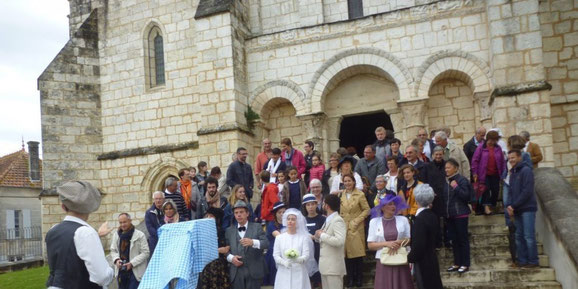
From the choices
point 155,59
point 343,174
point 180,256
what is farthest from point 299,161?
point 155,59

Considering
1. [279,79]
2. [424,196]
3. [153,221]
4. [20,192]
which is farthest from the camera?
[20,192]

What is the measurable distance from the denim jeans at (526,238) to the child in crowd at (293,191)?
3.36 m

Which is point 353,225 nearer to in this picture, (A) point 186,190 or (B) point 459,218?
(B) point 459,218

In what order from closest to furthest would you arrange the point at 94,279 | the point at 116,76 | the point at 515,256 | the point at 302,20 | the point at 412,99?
the point at 94,279 < the point at 515,256 < the point at 412,99 < the point at 302,20 < the point at 116,76

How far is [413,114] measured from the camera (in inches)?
472

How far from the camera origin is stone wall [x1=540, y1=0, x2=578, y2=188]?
1133 centimetres

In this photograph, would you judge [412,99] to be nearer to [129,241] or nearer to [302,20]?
[302,20]

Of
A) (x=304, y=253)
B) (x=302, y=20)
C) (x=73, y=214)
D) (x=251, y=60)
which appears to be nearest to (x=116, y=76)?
(x=251, y=60)

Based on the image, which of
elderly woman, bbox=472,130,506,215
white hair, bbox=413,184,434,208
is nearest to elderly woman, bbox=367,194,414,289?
white hair, bbox=413,184,434,208

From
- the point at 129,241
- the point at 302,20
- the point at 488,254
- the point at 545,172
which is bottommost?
the point at 488,254

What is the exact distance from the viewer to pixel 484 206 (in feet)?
27.6

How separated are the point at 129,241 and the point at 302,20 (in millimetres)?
8255

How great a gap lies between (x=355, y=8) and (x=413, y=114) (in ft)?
11.5

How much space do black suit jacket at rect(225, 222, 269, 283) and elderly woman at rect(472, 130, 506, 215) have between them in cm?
384
